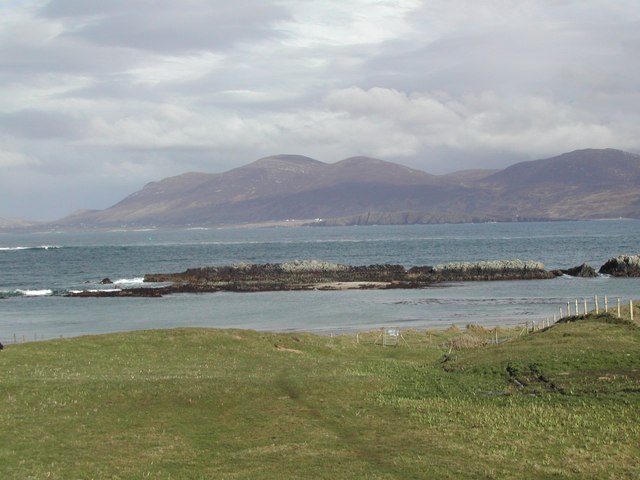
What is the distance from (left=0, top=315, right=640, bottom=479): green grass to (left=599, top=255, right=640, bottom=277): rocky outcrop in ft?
279

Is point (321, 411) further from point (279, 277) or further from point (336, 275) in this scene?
point (279, 277)

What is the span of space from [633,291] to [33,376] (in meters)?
81.1

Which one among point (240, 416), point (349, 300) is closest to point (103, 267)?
point (349, 300)

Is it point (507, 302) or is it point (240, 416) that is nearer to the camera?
point (240, 416)

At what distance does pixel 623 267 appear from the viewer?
125875mm

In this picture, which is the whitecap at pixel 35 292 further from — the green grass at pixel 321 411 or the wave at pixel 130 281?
the green grass at pixel 321 411

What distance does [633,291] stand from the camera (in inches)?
3866

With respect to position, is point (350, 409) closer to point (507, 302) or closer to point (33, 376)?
point (33, 376)

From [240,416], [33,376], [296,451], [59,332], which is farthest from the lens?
[59,332]

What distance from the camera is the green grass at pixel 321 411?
2261 centimetres

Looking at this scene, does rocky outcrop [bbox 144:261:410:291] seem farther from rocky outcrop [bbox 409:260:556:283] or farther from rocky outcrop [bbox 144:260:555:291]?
rocky outcrop [bbox 409:260:556:283]

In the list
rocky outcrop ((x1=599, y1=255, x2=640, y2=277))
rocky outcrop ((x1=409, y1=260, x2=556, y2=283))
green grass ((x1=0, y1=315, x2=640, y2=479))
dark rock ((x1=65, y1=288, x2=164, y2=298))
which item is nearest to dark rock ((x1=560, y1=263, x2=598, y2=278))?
rocky outcrop ((x1=599, y1=255, x2=640, y2=277))

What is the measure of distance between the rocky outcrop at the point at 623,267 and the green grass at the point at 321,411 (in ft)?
279

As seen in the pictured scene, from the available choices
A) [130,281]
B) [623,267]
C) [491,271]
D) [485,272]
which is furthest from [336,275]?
[623,267]
